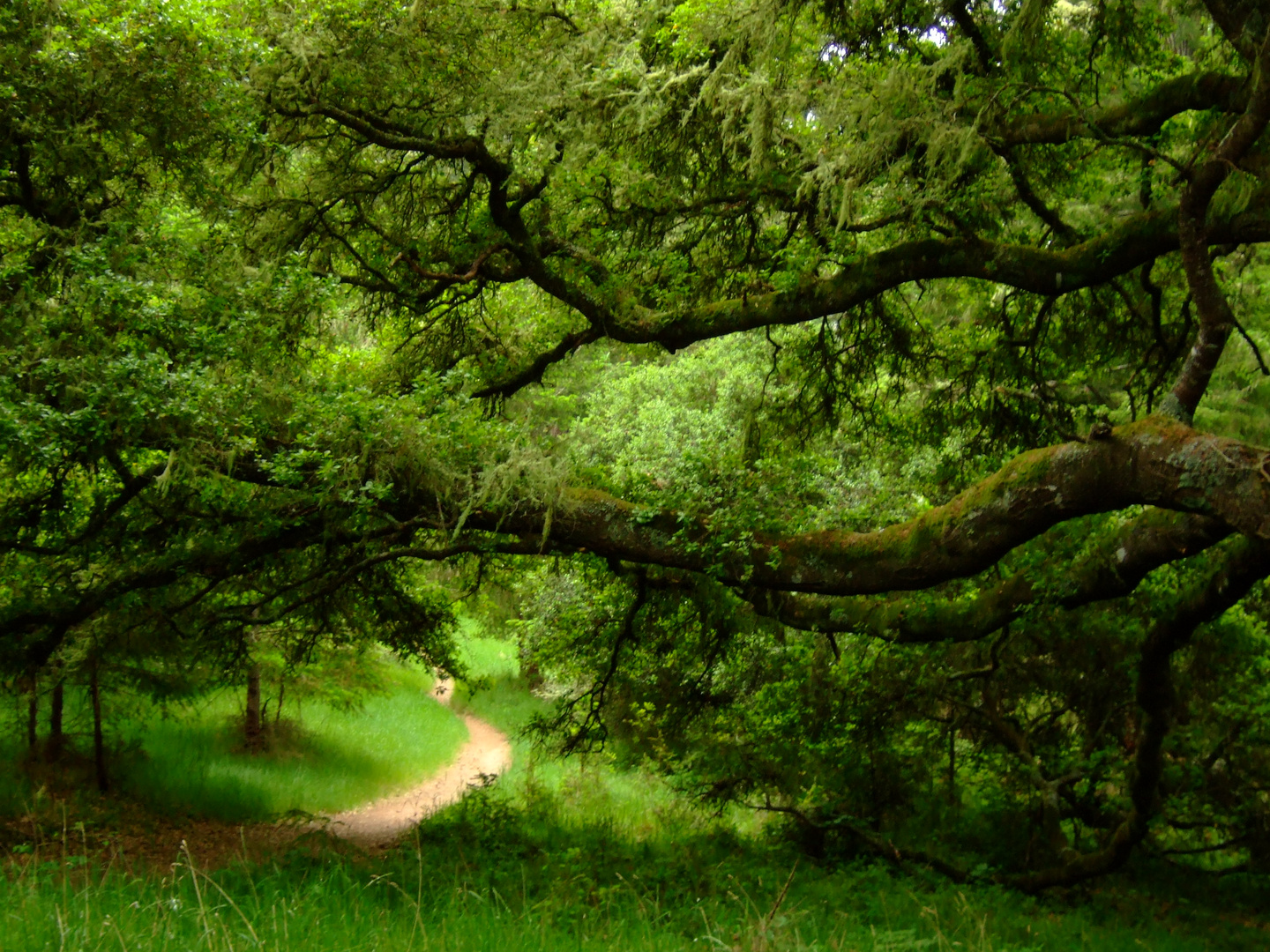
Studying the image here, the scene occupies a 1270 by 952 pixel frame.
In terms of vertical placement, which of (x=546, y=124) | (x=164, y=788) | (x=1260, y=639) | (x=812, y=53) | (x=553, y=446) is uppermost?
(x=812, y=53)

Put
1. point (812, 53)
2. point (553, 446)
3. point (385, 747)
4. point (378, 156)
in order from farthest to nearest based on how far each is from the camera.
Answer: point (385, 747) < point (378, 156) < point (812, 53) < point (553, 446)

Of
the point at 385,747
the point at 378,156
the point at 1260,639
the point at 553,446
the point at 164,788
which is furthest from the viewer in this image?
the point at 385,747

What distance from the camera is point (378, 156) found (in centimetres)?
969

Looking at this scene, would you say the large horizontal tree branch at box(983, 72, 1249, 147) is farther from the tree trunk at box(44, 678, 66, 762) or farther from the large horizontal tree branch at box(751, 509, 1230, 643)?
the tree trunk at box(44, 678, 66, 762)

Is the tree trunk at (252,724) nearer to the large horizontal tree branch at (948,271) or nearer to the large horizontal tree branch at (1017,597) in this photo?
the large horizontal tree branch at (948,271)

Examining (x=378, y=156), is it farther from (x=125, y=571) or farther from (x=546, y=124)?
(x=125, y=571)

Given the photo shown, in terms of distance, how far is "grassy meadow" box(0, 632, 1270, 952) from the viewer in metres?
3.47

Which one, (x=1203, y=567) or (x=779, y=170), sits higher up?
(x=779, y=170)

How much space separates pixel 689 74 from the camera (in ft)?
25.7

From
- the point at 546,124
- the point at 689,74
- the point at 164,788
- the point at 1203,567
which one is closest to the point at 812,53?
the point at 689,74

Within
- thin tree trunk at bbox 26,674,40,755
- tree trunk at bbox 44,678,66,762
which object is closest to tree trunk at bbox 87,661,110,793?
tree trunk at bbox 44,678,66,762

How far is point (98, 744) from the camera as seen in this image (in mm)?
10625

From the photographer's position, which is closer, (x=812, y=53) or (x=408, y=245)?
(x=812, y=53)

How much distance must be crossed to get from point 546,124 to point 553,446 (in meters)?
3.06
